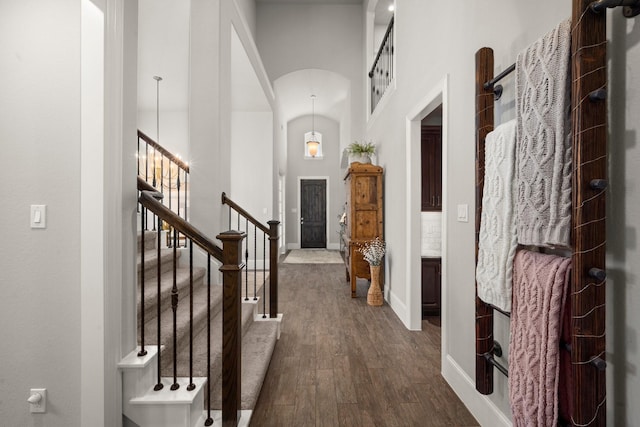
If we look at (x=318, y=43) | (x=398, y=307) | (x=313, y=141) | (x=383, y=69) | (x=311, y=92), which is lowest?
(x=398, y=307)

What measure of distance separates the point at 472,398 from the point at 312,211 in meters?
Result: 8.89

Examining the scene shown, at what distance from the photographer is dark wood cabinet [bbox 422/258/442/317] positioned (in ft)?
11.7

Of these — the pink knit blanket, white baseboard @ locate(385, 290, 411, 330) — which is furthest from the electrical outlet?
white baseboard @ locate(385, 290, 411, 330)

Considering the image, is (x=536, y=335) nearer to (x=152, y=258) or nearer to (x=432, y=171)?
(x=152, y=258)

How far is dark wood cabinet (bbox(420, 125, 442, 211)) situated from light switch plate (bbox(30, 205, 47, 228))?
3.17 metres

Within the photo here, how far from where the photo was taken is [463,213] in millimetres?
2104

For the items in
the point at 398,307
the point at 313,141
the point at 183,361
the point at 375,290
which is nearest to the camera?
the point at 183,361

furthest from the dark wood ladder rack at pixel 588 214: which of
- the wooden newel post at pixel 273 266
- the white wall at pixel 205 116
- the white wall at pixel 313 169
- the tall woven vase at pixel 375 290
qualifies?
the white wall at pixel 313 169

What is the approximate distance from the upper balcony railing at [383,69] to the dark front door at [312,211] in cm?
512

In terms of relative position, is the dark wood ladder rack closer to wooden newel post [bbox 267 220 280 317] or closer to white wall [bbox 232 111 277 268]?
wooden newel post [bbox 267 220 280 317]

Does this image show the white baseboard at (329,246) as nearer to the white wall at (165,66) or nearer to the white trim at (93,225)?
the white wall at (165,66)

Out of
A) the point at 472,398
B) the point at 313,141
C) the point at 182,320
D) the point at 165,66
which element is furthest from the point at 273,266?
the point at 313,141

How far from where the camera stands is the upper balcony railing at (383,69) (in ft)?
14.3

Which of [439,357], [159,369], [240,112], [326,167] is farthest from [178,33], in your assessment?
[326,167]
